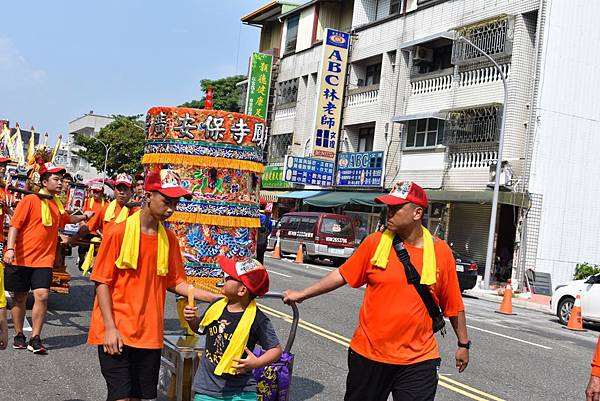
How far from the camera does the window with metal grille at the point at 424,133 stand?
3041 cm

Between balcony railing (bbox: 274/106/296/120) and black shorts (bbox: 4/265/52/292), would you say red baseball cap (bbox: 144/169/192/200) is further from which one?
balcony railing (bbox: 274/106/296/120)

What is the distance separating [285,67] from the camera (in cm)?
4412

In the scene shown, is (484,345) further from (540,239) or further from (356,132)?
(356,132)

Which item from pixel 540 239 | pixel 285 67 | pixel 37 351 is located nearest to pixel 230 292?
pixel 37 351

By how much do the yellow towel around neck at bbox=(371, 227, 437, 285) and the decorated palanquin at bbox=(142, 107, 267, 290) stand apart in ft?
8.83

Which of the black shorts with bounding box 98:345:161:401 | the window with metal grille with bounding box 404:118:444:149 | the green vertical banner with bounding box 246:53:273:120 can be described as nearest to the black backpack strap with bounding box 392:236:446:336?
the black shorts with bounding box 98:345:161:401

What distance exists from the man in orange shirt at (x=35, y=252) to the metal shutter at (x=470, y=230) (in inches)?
819

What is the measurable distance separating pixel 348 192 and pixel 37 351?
1074 inches

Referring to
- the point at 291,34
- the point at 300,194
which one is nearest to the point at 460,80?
the point at 300,194

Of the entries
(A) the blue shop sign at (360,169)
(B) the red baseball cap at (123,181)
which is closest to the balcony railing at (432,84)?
(A) the blue shop sign at (360,169)

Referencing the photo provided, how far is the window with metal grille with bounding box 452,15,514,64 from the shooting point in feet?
88.1

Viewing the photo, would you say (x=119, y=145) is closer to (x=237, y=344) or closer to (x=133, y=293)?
(x=133, y=293)

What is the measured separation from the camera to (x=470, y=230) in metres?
28.1

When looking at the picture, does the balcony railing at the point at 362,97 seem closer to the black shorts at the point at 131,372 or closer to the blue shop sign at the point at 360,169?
the blue shop sign at the point at 360,169
